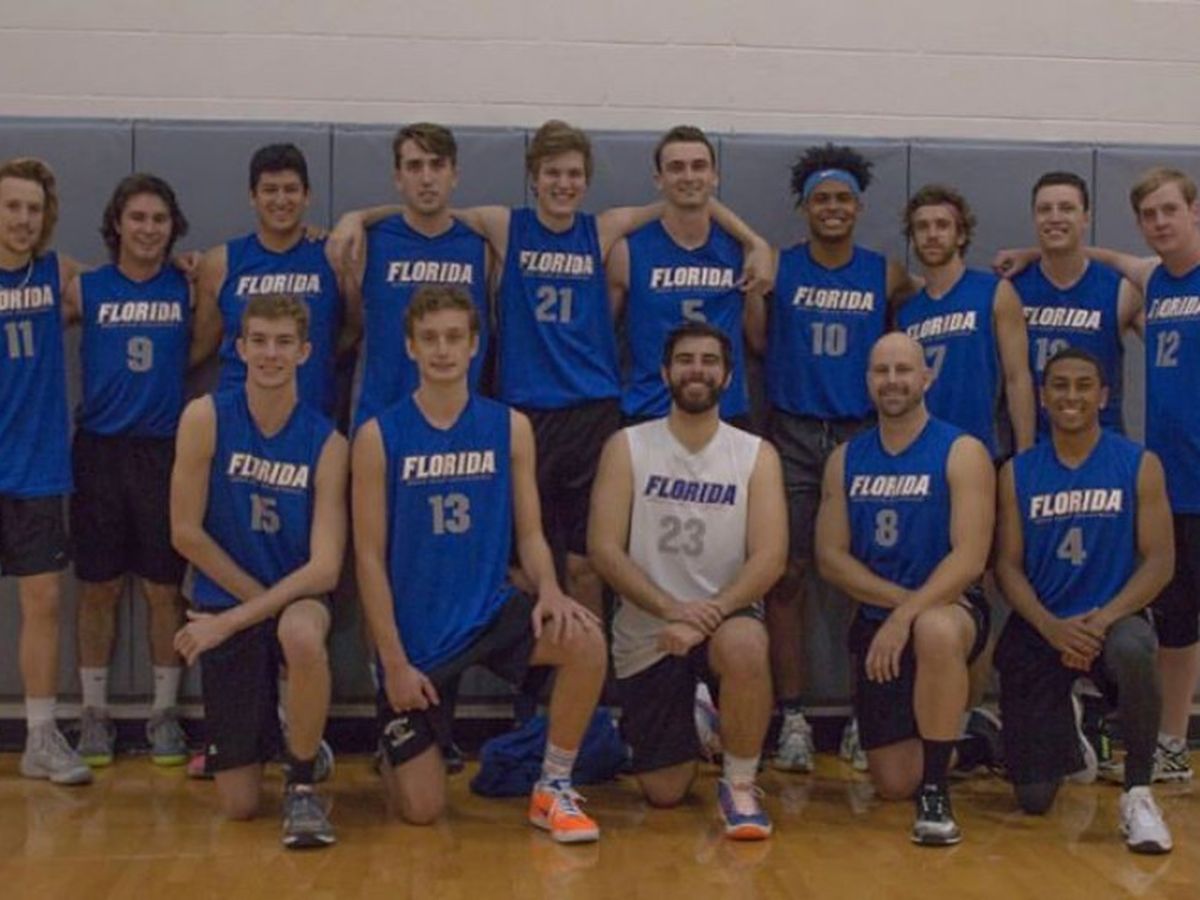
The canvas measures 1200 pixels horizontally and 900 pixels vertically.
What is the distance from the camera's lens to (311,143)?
558 centimetres

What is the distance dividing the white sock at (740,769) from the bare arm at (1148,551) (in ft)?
3.51

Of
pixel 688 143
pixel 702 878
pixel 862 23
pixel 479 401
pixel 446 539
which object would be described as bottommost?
pixel 702 878

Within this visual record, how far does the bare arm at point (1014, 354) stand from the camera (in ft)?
17.2

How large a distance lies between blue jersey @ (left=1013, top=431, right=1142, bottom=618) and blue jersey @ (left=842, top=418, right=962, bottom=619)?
27cm

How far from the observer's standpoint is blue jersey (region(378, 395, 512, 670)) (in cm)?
460

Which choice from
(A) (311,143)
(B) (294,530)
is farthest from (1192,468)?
(A) (311,143)

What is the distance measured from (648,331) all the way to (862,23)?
1.63 metres

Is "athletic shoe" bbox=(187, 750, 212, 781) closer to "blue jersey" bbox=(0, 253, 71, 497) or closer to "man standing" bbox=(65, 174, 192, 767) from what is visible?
"man standing" bbox=(65, 174, 192, 767)

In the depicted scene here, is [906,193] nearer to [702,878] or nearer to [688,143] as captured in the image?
[688,143]

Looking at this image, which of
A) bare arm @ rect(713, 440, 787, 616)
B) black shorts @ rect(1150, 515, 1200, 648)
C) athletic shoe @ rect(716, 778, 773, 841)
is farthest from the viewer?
black shorts @ rect(1150, 515, 1200, 648)

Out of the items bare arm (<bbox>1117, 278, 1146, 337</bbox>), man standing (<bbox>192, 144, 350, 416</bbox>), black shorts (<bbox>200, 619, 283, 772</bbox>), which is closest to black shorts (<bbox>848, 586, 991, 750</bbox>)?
bare arm (<bbox>1117, 278, 1146, 337</bbox>)

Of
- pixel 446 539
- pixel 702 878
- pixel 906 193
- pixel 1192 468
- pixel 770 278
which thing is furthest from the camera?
pixel 906 193

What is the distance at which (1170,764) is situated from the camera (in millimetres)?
5113

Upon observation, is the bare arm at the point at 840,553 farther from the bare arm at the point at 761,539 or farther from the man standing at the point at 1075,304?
the man standing at the point at 1075,304
